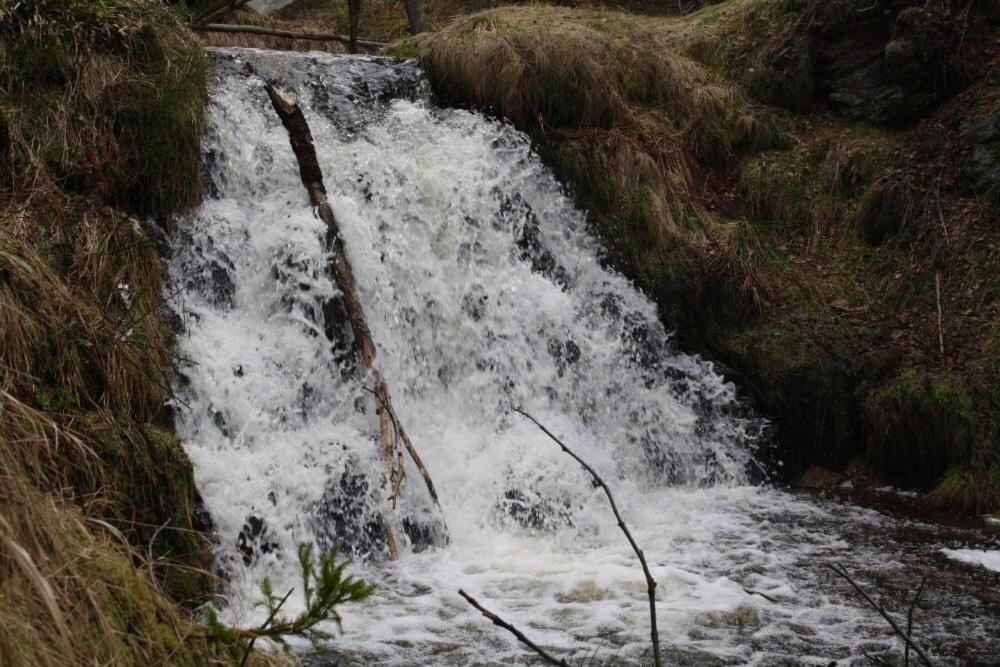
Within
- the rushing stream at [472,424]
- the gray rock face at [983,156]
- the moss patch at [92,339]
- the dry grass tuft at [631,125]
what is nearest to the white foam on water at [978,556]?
the rushing stream at [472,424]

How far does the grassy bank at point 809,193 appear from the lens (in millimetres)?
6836

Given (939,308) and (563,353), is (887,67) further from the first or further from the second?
(563,353)

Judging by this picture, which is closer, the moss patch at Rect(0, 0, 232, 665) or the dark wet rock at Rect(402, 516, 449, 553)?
the moss patch at Rect(0, 0, 232, 665)

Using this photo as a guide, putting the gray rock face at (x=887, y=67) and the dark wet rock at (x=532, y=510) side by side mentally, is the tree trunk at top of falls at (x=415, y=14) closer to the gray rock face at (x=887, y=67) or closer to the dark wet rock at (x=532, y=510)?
the gray rock face at (x=887, y=67)

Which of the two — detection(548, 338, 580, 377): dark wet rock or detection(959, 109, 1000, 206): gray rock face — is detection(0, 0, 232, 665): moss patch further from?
detection(959, 109, 1000, 206): gray rock face

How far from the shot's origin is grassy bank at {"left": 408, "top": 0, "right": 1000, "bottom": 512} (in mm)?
6836

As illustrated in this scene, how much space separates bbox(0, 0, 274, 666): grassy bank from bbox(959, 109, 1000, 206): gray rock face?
6412 millimetres

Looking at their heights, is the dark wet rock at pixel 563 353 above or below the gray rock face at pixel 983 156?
below

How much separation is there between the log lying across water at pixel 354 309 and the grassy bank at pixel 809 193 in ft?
7.50

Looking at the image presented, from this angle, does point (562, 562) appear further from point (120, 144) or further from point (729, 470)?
point (120, 144)

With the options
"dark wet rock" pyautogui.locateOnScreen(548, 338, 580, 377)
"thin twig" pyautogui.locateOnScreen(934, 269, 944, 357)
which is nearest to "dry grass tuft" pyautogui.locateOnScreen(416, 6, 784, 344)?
"dark wet rock" pyautogui.locateOnScreen(548, 338, 580, 377)

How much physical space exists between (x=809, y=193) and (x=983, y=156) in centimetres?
146

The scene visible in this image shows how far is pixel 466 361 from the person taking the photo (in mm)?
6543

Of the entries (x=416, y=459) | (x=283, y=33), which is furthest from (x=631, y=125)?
(x=283, y=33)
